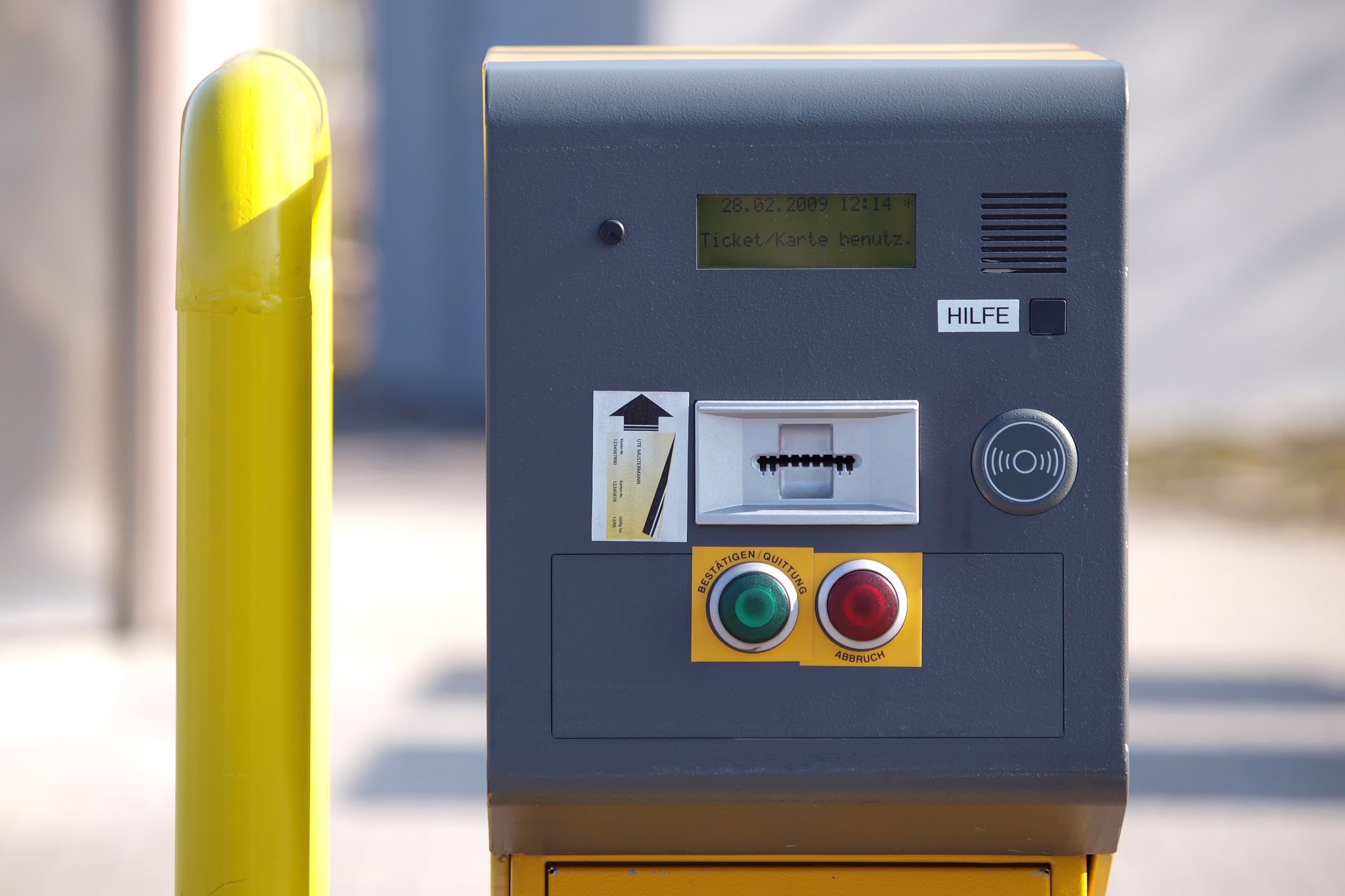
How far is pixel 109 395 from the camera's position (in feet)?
17.7

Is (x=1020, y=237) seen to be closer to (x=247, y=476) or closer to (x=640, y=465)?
(x=640, y=465)

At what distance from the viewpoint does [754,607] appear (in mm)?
1412

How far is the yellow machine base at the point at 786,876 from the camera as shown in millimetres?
1530

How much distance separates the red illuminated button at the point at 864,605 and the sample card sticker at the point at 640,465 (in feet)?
0.62

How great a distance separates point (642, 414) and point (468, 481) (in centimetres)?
897

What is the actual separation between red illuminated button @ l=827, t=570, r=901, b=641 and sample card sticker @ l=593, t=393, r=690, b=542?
0.19 metres

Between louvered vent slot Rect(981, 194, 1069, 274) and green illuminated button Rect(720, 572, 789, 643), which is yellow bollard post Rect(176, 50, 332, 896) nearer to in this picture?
green illuminated button Rect(720, 572, 789, 643)

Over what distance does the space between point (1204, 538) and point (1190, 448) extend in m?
2.31

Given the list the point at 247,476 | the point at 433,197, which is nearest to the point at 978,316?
the point at 247,476

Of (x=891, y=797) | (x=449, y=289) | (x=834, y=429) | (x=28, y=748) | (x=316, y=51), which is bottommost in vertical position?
(x=28, y=748)

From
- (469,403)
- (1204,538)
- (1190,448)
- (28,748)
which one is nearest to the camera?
(28,748)

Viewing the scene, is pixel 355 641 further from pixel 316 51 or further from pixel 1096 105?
pixel 316 51

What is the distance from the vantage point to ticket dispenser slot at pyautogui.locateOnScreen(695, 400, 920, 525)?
143cm

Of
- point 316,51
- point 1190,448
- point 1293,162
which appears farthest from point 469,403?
point 316,51
